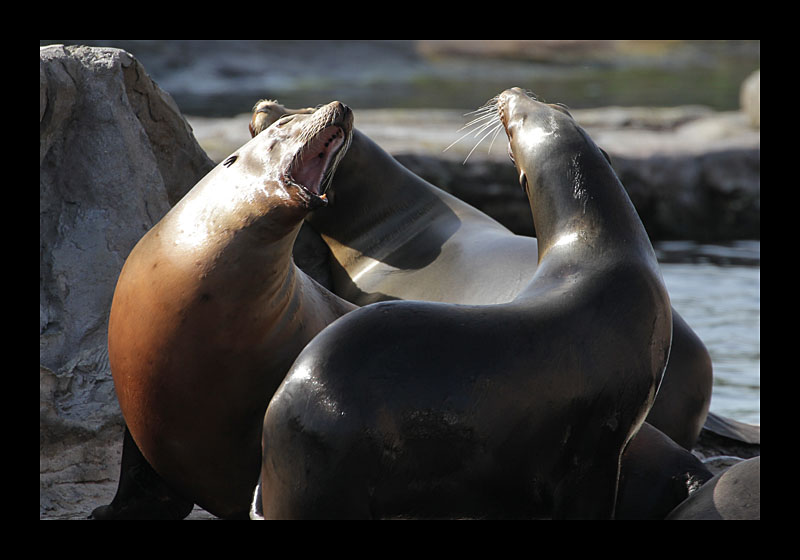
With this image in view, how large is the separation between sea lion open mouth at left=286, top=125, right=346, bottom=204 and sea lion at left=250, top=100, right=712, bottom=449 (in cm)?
98

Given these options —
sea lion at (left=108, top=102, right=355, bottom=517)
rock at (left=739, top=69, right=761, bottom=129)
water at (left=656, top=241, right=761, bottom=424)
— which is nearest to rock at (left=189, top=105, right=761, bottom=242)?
water at (left=656, top=241, right=761, bottom=424)

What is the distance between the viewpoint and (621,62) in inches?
1293

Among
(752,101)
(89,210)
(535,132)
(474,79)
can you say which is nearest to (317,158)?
(535,132)

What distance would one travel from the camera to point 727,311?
25.5 feet

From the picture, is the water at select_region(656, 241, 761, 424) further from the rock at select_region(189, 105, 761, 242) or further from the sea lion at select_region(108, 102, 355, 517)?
the sea lion at select_region(108, 102, 355, 517)

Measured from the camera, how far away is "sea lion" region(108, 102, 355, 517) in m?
3.17

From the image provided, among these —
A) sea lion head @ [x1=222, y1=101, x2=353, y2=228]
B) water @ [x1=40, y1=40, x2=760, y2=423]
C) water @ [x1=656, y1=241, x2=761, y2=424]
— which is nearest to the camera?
sea lion head @ [x1=222, y1=101, x2=353, y2=228]

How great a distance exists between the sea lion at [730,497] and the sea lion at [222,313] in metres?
1.19

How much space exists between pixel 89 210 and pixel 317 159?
5.26 feet

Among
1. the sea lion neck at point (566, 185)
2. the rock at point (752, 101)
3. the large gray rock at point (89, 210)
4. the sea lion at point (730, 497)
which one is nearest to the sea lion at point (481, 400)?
the sea lion neck at point (566, 185)

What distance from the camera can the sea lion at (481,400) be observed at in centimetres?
268

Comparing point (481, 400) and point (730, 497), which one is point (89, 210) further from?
point (730, 497)

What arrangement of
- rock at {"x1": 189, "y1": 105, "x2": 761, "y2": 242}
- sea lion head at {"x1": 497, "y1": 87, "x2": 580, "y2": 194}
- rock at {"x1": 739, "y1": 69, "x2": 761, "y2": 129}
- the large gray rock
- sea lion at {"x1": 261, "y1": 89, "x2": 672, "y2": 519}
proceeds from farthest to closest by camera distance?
rock at {"x1": 739, "y1": 69, "x2": 761, "y2": 129} < rock at {"x1": 189, "y1": 105, "x2": 761, "y2": 242} < the large gray rock < sea lion head at {"x1": 497, "y1": 87, "x2": 580, "y2": 194} < sea lion at {"x1": 261, "y1": 89, "x2": 672, "y2": 519}

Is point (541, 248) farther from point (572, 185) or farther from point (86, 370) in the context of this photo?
point (86, 370)
